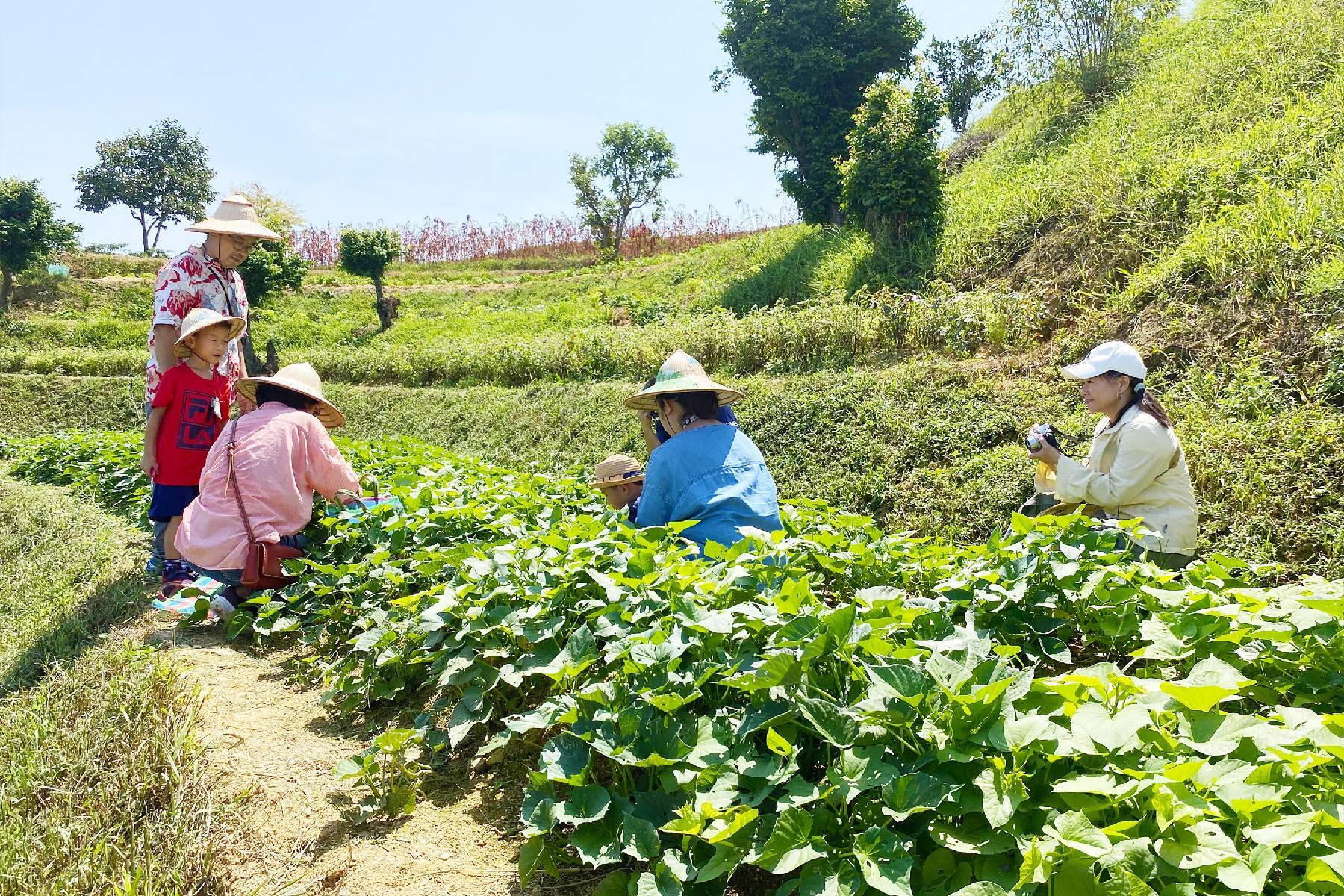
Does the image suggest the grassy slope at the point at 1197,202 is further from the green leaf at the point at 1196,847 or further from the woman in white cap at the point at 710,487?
the green leaf at the point at 1196,847

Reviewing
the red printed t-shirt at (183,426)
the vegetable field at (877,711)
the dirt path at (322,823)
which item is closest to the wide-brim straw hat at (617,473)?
the vegetable field at (877,711)

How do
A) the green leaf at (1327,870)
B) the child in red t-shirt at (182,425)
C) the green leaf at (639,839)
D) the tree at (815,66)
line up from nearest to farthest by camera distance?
1. the green leaf at (1327,870)
2. the green leaf at (639,839)
3. the child in red t-shirt at (182,425)
4. the tree at (815,66)

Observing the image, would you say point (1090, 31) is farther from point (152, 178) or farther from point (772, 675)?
point (152, 178)

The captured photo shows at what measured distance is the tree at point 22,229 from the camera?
2353 centimetres

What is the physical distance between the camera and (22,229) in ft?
77.4

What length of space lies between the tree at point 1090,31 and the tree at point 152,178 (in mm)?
39585

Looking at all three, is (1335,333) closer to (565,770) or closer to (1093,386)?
(1093,386)

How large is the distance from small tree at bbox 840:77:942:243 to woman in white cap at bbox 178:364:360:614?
8.63 metres

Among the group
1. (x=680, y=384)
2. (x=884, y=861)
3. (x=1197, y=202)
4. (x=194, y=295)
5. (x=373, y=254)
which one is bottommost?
(x=884, y=861)

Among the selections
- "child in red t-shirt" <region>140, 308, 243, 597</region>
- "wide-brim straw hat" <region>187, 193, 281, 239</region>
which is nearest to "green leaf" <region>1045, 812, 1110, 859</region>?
"child in red t-shirt" <region>140, 308, 243, 597</region>

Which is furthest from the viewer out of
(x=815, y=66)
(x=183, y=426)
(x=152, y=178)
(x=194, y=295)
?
(x=152, y=178)

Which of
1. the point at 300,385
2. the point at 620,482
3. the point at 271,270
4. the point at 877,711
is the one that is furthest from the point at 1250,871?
the point at 271,270

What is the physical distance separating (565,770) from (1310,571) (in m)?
4.18

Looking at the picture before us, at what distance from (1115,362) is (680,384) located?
202cm
